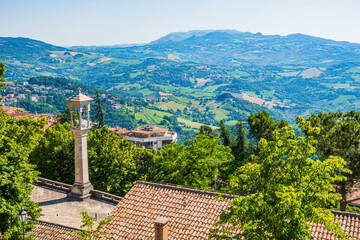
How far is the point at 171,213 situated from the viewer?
16531 mm

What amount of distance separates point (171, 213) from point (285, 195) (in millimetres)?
7670

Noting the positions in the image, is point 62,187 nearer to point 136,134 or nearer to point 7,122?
point 7,122

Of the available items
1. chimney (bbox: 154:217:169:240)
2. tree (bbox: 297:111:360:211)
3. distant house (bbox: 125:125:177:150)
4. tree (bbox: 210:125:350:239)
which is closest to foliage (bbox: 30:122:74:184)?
chimney (bbox: 154:217:169:240)

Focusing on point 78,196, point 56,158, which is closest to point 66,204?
point 78,196

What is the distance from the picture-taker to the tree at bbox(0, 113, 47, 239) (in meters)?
14.8

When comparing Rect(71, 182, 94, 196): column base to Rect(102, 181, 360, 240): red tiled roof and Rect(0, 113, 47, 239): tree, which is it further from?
Rect(0, 113, 47, 239): tree

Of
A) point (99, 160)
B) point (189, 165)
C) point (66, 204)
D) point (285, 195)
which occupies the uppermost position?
point (285, 195)

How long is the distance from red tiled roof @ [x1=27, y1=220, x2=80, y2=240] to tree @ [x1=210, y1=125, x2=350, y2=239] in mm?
10226

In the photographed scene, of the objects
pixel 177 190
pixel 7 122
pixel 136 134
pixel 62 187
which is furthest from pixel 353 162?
pixel 136 134

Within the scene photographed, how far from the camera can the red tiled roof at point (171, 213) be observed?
50.1 ft

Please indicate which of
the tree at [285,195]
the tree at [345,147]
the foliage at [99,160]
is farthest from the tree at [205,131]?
the tree at [285,195]

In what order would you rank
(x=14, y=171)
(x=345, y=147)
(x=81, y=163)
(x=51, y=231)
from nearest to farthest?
1. (x=14, y=171)
2. (x=51, y=231)
3. (x=81, y=163)
4. (x=345, y=147)

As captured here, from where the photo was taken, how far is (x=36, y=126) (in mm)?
16828

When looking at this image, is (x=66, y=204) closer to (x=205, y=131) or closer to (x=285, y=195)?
(x=285, y=195)
